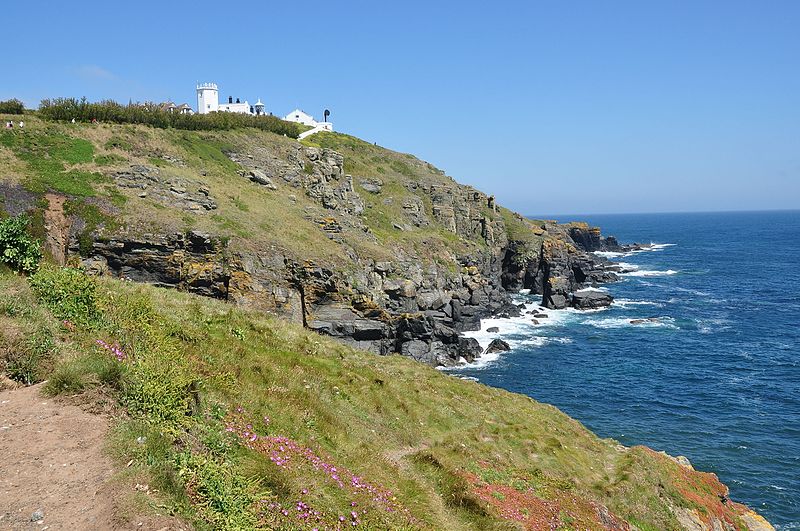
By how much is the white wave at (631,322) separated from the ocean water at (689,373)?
15 centimetres

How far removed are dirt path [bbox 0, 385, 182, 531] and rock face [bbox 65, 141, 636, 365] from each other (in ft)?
62.0

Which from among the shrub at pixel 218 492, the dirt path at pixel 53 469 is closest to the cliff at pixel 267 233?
the dirt path at pixel 53 469

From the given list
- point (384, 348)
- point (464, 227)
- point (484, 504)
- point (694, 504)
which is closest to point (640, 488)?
point (694, 504)

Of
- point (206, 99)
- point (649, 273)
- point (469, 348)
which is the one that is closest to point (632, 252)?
point (649, 273)

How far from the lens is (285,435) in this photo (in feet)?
40.9

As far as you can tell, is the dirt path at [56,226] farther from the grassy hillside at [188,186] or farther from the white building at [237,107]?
the white building at [237,107]

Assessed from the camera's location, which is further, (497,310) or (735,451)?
(497,310)

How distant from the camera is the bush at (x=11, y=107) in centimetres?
5700

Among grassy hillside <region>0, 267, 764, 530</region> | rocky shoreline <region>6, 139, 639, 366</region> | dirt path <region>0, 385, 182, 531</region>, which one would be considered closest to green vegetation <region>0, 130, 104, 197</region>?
rocky shoreline <region>6, 139, 639, 366</region>

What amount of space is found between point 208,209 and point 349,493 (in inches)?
1839

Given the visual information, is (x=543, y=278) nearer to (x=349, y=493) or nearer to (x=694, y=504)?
(x=694, y=504)

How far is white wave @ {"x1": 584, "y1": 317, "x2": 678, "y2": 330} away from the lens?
7156 centimetres

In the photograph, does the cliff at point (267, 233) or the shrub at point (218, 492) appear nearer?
the shrub at point (218, 492)

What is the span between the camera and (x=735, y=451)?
37594 mm
